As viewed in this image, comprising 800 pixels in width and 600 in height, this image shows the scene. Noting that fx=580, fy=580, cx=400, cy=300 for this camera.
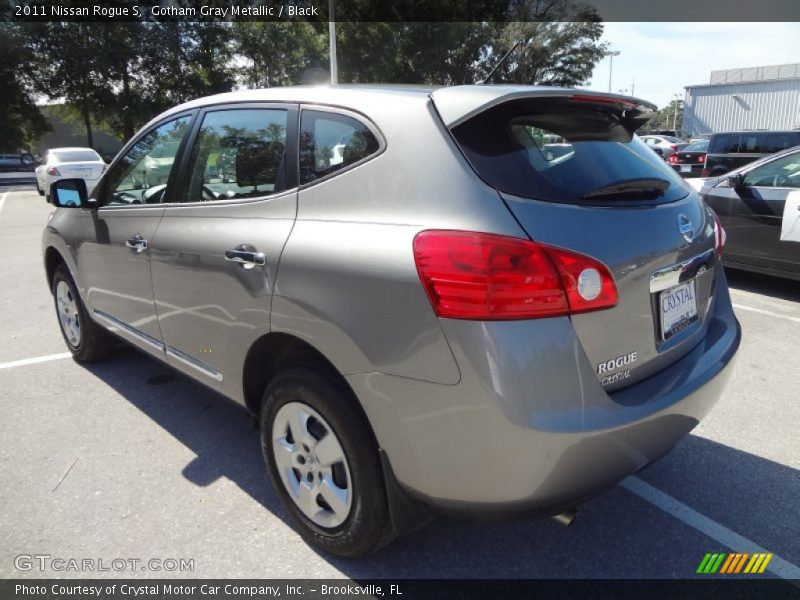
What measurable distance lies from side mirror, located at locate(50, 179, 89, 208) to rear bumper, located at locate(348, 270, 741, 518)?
9.04ft

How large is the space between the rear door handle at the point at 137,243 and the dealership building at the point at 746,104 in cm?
5064

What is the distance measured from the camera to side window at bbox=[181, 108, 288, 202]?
8.15 ft

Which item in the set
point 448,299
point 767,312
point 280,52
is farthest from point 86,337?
point 280,52

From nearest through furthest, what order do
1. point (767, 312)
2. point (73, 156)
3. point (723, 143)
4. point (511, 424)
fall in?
1. point (511, 424)
2. point (767, 312)
3. point (723, 143)
4. point (73, 156)

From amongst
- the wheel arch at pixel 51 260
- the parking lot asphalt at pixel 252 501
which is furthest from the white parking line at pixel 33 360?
the wheel arch at pixel 51 260

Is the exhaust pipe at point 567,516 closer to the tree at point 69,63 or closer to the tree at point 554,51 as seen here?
the tree at point 554,51

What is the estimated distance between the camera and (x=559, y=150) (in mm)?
2148

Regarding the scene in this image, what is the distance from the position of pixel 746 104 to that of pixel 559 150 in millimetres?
52663

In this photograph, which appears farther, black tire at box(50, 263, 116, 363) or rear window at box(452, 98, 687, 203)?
black tire at box(50, 263, 116, 363)

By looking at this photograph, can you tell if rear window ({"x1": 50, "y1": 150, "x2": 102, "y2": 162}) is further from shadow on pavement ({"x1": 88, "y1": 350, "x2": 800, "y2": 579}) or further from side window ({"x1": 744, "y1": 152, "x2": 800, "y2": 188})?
side window ({"x1": 744, "y1": 152, "x2": 800, "y2": 188})

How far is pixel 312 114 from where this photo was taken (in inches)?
93.1

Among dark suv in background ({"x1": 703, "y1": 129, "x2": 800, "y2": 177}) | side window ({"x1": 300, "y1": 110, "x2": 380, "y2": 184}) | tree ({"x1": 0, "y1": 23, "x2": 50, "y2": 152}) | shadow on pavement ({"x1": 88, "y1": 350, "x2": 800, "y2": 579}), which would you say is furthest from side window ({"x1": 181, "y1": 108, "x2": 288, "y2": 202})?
tree ({"x1": 0, "y1": 23, "x2": 50, "y2": 152})

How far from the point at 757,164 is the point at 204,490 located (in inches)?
242

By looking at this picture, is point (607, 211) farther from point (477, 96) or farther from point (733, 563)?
point (733, 563)
